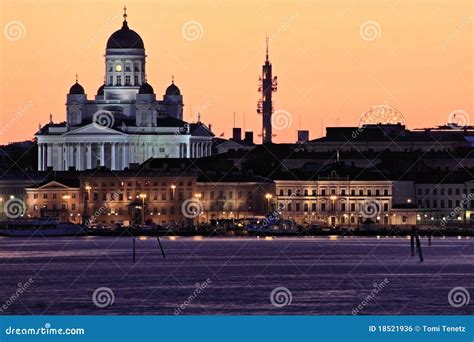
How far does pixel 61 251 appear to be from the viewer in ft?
261

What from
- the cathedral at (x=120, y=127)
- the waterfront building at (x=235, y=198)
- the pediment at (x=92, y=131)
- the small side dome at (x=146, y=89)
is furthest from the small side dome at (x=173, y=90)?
the waterfront building at (x=235, y=198)

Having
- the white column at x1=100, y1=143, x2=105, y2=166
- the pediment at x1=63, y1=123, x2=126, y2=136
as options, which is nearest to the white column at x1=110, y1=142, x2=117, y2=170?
the white column at x1=100, y1=143, x2=105, y2=166

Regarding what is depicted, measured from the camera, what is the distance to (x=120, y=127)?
462 feet

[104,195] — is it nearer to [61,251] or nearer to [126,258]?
[61,251]

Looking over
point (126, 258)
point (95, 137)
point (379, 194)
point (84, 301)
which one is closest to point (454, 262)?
point (126, 258)

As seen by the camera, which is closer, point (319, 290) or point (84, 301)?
point (84, 301)

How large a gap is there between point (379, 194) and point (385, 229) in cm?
858
